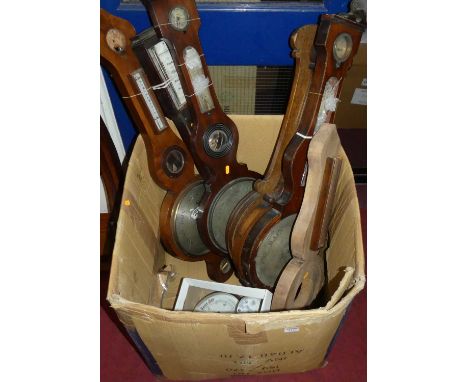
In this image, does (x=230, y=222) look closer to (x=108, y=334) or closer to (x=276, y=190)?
(x=276, y=190)

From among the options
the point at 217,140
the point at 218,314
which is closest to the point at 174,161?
the point at 217,140

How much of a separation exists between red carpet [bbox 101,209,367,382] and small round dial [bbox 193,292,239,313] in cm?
19

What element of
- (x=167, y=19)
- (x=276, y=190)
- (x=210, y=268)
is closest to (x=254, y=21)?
(x=167, y=19)

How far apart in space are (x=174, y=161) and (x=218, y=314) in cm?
46

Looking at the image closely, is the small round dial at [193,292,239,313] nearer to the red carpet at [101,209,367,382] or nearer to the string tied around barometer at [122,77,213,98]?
the red carpet at [101,209,367,382]

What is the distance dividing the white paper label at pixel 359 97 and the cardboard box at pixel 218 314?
14.8 inches

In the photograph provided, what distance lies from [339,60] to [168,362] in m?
0.75

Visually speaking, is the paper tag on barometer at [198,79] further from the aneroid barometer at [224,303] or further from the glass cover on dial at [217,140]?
the aneroid barometer at [224,303]

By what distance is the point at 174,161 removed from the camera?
3.58ft

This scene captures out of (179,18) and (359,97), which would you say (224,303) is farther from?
(359,97)

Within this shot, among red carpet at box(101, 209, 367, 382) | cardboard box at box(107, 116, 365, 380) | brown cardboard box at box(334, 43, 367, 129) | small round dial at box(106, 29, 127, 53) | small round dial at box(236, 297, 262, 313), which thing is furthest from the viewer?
brown cardboard box at box(334, 43, 367, 129)

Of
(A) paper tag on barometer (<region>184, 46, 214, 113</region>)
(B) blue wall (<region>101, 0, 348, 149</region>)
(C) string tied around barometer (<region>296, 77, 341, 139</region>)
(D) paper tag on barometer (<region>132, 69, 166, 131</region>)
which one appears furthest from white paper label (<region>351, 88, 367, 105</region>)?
(D) paper tag on barometer (<region>132, 69, 166, 131</region>)

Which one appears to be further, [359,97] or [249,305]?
[359,97]

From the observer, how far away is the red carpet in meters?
1.13
